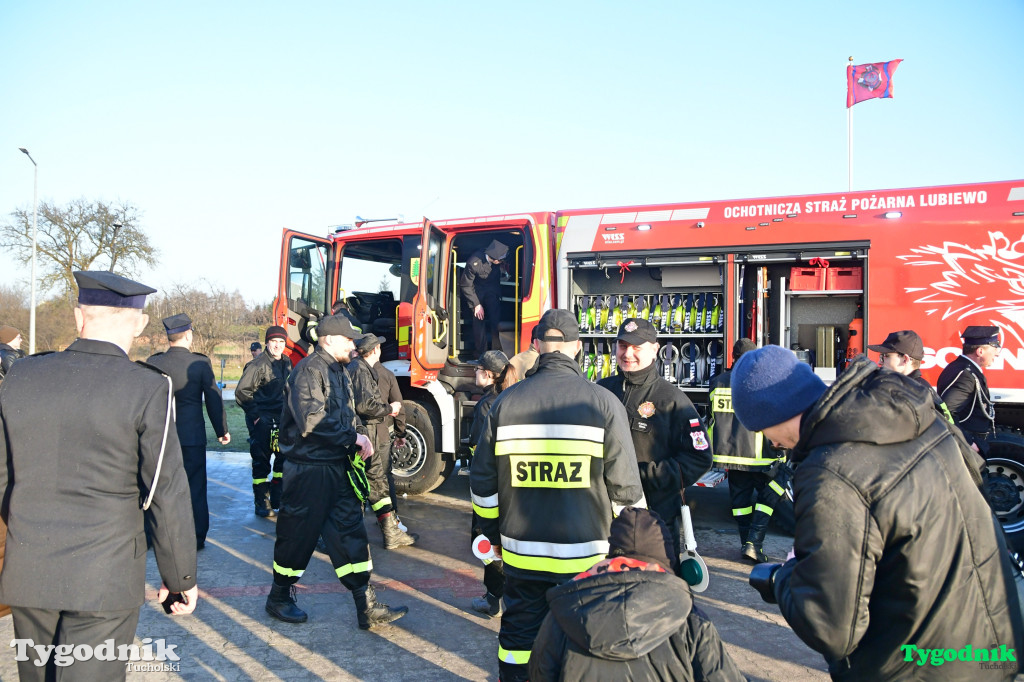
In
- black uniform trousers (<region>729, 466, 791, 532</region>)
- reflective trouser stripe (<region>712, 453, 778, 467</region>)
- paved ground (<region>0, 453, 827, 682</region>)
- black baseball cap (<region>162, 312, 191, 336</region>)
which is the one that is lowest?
paved ground (<region>0, 453, 827, 682</region>)

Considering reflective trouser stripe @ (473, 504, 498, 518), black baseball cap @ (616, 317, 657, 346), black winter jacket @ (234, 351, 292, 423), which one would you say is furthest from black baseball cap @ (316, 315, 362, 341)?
black winter jacket @ (234, 351, 292, 423)

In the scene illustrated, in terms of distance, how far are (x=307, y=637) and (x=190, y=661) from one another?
2.05 ft

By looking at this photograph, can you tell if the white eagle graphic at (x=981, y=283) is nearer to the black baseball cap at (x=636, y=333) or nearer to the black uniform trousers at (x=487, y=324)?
the black baseball cap at (x=636, y=333)

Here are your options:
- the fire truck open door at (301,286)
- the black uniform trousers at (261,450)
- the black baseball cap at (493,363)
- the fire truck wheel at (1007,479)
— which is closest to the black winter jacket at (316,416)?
the black baseball cap at (493,363)

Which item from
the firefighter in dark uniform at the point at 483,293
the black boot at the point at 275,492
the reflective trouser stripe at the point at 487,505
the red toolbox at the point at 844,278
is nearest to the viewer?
the reflective trouser stripe at the point at 487,505

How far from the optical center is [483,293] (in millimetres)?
7977

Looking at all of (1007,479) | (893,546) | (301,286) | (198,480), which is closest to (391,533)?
(198,480)

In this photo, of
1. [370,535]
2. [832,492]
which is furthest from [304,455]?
[832,492]

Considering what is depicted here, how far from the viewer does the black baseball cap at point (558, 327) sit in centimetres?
325

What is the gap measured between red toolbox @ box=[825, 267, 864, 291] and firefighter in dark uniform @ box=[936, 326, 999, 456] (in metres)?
1.35

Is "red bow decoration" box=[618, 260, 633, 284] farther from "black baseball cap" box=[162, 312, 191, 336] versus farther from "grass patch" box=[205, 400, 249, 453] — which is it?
"grass patch" box=[205, 400, 249, 453]

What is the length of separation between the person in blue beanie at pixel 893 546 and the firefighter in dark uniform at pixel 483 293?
6288mm

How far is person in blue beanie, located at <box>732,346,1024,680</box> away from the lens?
1608 millimetres

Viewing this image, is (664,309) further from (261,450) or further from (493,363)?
(261,450)
